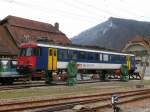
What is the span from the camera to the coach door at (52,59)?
3059 cm

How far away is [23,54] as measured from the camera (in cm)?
3166

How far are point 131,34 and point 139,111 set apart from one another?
352 ft

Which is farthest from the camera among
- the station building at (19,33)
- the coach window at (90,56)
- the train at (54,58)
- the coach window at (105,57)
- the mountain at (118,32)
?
the mountain at (118,32)

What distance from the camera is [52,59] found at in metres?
30.8

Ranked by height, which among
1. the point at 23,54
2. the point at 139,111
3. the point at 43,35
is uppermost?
the point at 43,35

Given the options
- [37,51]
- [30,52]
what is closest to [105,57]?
[37,51]

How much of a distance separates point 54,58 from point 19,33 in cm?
2321

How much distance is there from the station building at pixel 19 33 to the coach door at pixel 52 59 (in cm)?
1449

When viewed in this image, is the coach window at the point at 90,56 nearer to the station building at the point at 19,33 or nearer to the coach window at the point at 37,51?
the coach window at the point at 37,51

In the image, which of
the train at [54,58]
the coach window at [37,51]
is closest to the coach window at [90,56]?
the train at [54,58]

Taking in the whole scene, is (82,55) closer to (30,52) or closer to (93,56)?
(93,56)

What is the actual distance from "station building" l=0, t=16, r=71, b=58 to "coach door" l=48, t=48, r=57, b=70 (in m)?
14.5

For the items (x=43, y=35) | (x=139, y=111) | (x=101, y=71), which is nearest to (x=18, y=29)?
(x=43, y=35)

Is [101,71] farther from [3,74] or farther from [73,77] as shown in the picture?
[3,74]
